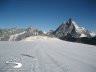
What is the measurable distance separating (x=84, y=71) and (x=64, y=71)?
1.41 meters

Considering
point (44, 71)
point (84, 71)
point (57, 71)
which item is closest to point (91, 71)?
point (84, 71)

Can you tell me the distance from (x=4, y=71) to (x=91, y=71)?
224 inches

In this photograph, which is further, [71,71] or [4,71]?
[71,71]

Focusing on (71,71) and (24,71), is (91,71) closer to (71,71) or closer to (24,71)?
(71,71)

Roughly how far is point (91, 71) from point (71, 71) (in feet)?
4.52

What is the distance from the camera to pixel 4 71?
11172 millimetres

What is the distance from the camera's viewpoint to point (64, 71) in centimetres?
1179

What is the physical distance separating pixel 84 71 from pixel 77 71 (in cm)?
48

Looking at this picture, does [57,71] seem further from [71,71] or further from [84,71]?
[84,71]

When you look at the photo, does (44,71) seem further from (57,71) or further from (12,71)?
(12,71)

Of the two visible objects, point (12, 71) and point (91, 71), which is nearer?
point (12, 71)

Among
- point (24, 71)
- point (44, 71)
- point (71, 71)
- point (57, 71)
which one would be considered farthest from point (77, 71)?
point (24, 71)

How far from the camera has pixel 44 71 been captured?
11.6 meters

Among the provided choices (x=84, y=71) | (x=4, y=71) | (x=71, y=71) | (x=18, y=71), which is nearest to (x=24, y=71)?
(x=18, y=71)
